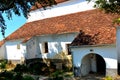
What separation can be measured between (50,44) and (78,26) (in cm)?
481

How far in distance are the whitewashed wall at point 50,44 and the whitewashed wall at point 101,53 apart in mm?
3535

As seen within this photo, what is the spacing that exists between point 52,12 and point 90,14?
761cm

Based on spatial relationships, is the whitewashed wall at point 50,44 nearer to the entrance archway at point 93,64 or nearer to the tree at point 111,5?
the entrance archway at point 93,64

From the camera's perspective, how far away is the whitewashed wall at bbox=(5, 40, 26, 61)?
107 ft

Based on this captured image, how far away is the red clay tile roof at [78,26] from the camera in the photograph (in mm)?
23047

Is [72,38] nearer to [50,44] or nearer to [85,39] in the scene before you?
[85,39]

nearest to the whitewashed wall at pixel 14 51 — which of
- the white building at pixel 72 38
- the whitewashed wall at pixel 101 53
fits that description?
the white building at pixel 72 38

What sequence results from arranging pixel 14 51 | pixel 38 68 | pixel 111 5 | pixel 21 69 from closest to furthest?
1. pixel 111 5
2. pixel 38 68
3. pixel 21 69
4. pixel 14 51

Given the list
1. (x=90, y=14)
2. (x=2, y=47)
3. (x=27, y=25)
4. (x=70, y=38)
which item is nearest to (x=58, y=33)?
(x=70, y=38)

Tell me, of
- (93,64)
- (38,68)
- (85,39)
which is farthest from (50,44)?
(85,39)

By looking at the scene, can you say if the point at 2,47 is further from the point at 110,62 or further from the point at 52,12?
the point at 110,62

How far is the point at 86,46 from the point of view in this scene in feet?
74.8

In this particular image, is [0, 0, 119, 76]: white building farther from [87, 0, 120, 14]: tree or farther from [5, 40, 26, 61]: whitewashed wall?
[87, 0, 120, 14]: tree

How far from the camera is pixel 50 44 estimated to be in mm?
29781
